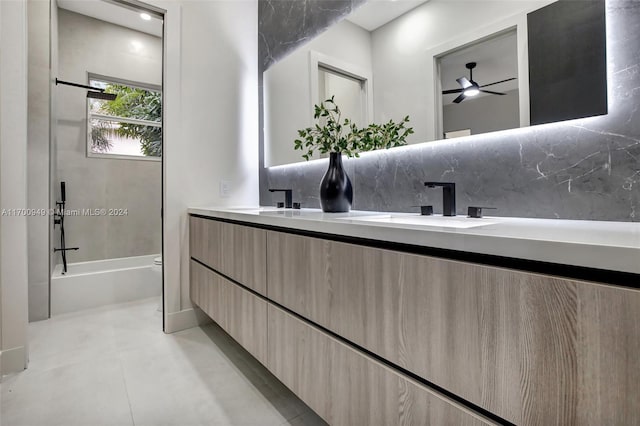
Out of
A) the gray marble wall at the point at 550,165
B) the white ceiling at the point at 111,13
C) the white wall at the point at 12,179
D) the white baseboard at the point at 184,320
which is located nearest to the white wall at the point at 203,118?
the white baseboard at the point at 184,320

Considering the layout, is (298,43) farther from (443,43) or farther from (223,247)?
(223,247)

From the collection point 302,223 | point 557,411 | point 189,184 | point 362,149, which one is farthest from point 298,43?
point 557,411

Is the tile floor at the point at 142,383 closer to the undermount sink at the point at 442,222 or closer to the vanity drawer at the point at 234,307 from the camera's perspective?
the vanity drawer at the point at 234,307

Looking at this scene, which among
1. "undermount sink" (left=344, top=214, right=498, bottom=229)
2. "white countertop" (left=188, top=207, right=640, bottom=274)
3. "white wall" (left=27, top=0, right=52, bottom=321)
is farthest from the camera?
"white wall" (left=27, top=0, right=52, bottom=321)

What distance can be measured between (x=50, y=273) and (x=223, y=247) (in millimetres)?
1835

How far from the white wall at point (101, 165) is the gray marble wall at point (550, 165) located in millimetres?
3060

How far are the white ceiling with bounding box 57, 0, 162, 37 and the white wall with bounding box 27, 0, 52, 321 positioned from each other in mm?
686

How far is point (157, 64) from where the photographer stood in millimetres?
3773

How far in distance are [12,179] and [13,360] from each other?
100 cm

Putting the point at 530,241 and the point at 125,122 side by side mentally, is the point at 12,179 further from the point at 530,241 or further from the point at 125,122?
the point at 530,241

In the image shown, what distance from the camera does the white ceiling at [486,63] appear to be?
1162mm

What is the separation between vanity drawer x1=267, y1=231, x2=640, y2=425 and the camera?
0.47 m

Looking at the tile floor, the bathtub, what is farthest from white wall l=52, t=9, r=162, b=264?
the tile floor

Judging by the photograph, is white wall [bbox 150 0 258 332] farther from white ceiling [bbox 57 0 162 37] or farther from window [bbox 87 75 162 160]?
window [bbox 87 75 162 160]
